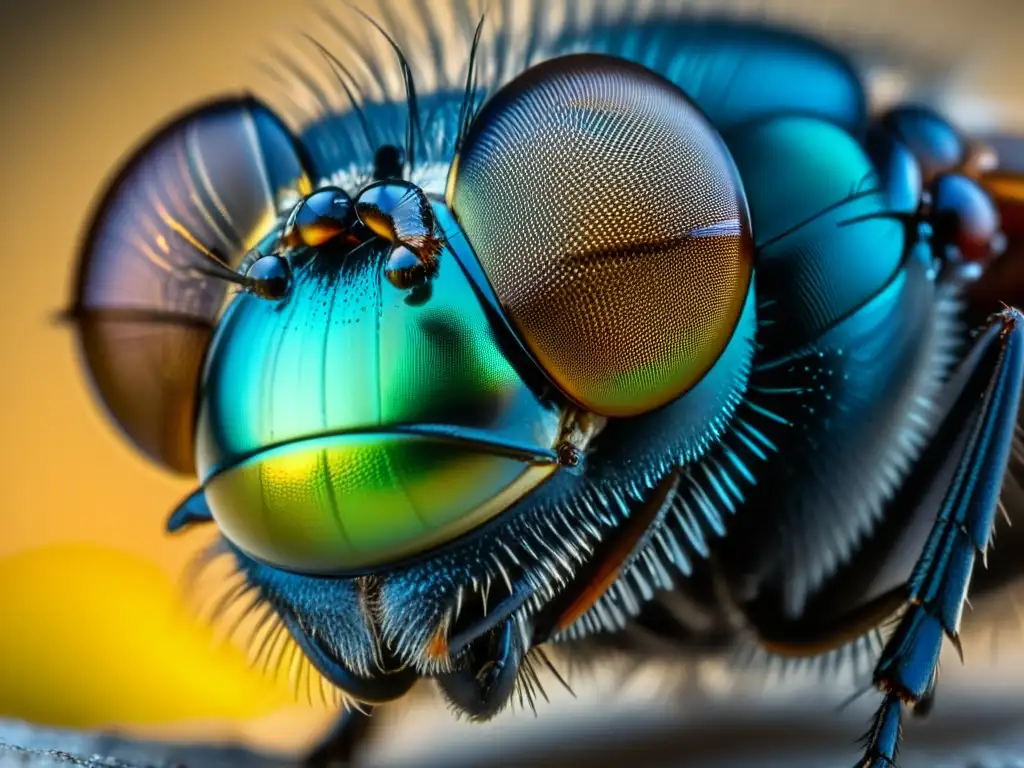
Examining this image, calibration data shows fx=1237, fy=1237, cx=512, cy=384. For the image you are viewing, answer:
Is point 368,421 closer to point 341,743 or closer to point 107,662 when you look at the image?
point 341,743

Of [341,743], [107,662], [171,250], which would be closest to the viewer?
[171,250]

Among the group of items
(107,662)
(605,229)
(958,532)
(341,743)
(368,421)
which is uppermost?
(605,229)

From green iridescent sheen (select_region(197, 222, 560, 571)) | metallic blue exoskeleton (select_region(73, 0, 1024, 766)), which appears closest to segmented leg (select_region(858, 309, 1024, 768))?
metallic blue exoskeleton (select_region(73, 0, 1024, 766))

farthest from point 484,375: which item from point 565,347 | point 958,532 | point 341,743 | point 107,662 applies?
point 107,662

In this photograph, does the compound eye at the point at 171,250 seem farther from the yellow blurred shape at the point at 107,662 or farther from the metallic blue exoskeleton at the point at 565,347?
the yellow blurred shape at the point at 107,662

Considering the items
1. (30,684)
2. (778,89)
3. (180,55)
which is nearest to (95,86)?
(180,55)

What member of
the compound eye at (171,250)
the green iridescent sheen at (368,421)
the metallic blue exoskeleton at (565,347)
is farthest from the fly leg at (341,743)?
the green iridescent sheen at (368,421)
